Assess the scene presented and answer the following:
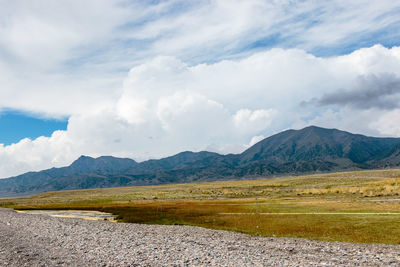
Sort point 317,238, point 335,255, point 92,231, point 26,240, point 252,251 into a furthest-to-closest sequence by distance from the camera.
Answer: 1. point 92,231
2. point 26,240
3. point 317,238
4. point 252,251
5. point 335,255

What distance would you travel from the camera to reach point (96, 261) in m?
25.2

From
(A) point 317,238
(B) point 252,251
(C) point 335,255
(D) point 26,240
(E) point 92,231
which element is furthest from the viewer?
(E) point 92,231

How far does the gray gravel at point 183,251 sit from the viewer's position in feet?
76.0

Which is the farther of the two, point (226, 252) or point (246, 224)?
point (246, 224)

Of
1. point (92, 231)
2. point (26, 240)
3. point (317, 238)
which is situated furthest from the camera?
point (92, 231)

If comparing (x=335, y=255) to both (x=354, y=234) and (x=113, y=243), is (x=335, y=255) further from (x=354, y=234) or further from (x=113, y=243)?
(x=113, y=243)

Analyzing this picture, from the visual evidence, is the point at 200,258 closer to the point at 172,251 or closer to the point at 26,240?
the point at 172,251

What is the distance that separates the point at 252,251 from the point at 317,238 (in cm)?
795

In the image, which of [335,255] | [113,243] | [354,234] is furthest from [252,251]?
[113,243]

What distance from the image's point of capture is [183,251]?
27.4m

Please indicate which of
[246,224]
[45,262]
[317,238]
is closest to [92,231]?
[45,262]

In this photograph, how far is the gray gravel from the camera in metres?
23.2

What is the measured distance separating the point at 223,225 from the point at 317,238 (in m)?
14.6

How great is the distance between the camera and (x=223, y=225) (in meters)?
42.5
